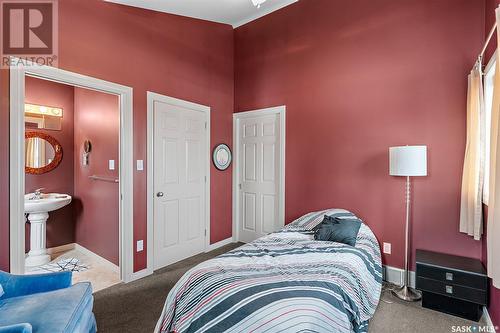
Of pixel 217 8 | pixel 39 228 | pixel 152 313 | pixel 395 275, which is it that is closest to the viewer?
pixel 152 313

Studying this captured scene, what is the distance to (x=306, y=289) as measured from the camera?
5.17 ft

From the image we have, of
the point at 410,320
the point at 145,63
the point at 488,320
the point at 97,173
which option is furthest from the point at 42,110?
the point at 488,320

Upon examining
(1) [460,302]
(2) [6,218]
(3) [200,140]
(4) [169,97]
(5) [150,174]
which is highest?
(4) [169,97]

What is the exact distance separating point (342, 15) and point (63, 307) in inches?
157

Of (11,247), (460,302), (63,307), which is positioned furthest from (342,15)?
(11,247)

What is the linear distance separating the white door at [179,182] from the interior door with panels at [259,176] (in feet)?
2.24

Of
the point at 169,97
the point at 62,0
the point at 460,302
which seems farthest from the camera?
the point at 169,97

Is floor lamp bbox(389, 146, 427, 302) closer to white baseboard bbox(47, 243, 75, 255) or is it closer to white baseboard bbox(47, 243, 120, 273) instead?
white baseboard bbox(47, 243, 120, 273)

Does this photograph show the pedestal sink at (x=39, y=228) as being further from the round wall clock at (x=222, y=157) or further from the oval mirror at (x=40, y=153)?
the round wall clock at (x=222, y=157)

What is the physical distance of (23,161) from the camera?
214 centimetres

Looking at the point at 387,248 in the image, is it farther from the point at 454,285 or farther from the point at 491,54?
the point at 491,54

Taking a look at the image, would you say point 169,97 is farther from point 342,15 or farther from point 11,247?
point 342,15

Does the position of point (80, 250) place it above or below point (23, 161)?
below

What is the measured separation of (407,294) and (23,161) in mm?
3749
